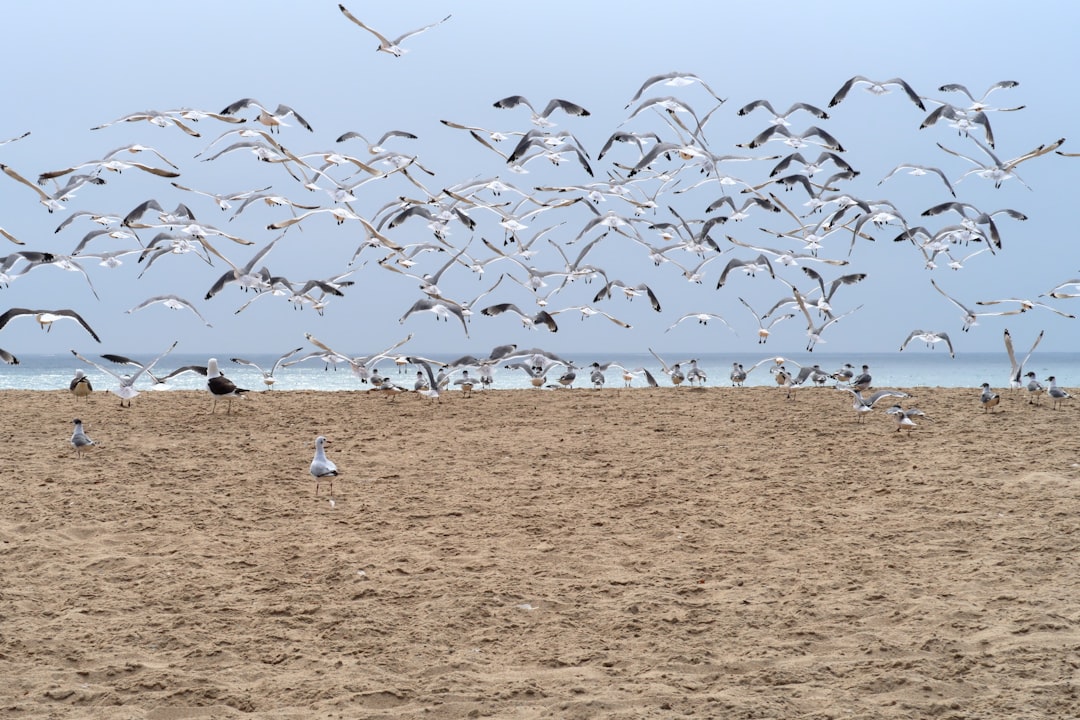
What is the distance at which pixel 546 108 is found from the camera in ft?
52.9

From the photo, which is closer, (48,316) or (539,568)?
(539,568)

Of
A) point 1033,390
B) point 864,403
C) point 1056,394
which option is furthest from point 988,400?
point 864,403

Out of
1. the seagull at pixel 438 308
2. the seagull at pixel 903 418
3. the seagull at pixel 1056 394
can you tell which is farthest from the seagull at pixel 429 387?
the seagull at pixel 1056 394

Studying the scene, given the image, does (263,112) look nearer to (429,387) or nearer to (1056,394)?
(429,387)

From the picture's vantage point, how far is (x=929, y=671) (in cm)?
648

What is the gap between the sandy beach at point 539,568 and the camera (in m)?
6.35

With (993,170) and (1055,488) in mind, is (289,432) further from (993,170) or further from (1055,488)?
(993,170)

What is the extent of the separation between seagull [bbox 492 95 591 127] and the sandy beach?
5.48m

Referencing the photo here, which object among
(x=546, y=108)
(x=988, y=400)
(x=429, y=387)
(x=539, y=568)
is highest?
(x=546, y=108)

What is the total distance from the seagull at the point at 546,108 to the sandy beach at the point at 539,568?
18.0 feet

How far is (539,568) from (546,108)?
9.95 metres

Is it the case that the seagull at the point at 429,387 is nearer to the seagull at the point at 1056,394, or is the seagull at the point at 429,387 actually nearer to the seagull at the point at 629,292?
the seagull at the point at 629,292

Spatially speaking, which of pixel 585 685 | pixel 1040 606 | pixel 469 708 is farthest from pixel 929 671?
pixel 469 708

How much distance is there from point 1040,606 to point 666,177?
10277 millimetres
